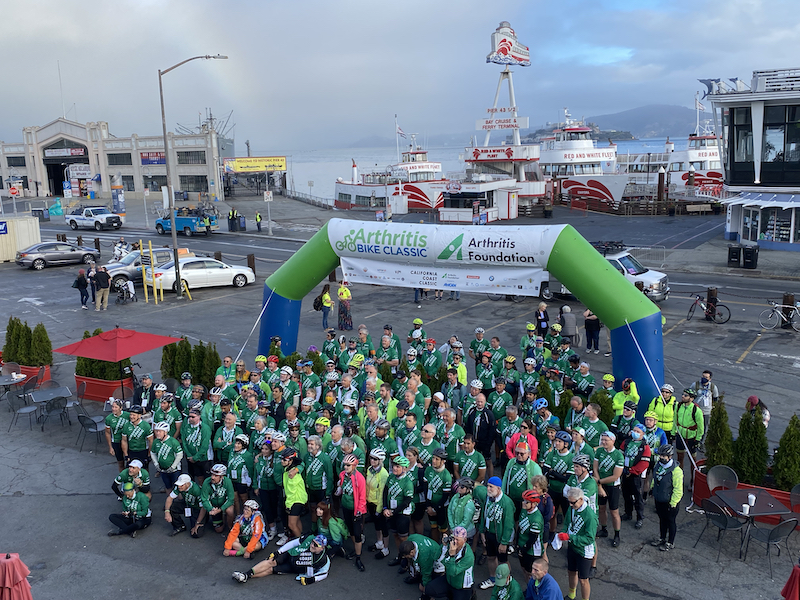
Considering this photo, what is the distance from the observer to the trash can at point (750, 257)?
28.9m

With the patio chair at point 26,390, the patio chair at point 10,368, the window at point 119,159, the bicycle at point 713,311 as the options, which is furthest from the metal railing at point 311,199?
the patio chair at point 26,390

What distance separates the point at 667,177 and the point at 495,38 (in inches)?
729

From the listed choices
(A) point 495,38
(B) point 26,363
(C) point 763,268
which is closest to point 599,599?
(B) point 26,363

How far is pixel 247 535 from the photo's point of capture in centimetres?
922

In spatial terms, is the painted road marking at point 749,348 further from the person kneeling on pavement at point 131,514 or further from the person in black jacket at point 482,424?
the person kneeling on pavement at point 131,514

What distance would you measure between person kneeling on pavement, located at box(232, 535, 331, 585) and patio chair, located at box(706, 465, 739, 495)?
554cm

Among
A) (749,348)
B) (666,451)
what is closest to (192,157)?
(749,348)

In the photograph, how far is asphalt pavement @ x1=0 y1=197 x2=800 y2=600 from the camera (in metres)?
8.48

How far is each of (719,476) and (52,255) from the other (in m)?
32.2

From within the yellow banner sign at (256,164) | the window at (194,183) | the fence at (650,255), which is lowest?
the fence at (650,255)

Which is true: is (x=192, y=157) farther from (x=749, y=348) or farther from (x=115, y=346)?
(x=749, y=348)

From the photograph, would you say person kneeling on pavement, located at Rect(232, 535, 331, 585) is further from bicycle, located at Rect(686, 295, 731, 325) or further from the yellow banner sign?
the yellow banner sign

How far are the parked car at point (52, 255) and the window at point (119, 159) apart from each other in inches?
1486

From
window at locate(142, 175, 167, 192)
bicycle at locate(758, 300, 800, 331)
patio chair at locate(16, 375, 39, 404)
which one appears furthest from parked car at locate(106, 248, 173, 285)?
window at locate(142, 175, 167, 192)
